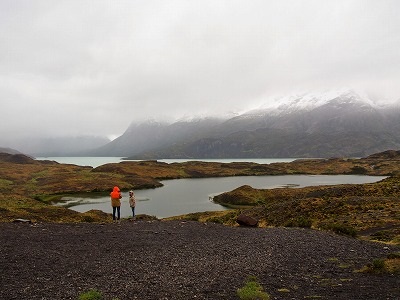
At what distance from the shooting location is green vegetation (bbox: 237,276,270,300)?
13969mm

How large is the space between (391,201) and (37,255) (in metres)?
39.6

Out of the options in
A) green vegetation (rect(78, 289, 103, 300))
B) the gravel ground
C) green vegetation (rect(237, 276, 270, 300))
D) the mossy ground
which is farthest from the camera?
the mossy ground

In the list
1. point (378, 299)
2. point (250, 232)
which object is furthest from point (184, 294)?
point (250, 232)

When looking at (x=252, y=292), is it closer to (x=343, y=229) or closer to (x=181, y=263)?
(x=181, y=263)

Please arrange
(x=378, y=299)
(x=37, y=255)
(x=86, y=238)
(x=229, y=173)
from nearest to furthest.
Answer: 1. (x=378, y=299)
2. (x=37, y=255)
3. (x=86, y=238)
4. (x=229, y=173)

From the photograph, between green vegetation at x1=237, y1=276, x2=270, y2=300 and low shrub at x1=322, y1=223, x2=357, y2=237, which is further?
low shrub at x1=322, y1=223, x2=357, y2=237

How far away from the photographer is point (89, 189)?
117125 mm

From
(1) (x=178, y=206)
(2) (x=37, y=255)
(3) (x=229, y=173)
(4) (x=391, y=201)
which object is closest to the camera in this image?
(2) (x=37, y=255)

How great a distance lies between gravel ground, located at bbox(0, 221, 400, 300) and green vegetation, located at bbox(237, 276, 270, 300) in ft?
1.41

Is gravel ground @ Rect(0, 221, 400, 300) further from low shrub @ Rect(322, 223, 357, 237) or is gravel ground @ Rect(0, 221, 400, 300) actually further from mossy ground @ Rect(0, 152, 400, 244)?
mossy ground @ Rect(0, 152, 400, 244)

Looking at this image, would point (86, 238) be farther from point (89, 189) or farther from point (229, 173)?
point (229, 173)

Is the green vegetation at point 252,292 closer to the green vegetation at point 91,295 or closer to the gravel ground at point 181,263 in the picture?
the gravel ground at point 181,263

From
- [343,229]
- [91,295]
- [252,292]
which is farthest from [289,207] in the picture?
[91,295]

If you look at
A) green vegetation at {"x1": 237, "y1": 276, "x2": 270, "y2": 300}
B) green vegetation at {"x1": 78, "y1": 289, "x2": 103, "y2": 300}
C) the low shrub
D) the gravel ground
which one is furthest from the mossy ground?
green vegetation at {"x1": 78, "y1": 289, "x2": 103, "y2": 300}
